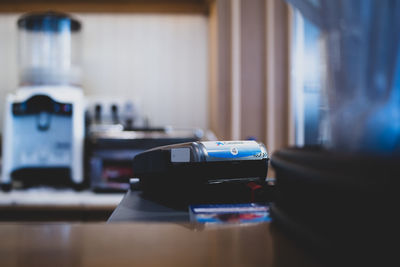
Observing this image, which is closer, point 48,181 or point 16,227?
point 16,227

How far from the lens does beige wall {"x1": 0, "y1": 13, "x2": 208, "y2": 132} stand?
2086 mm

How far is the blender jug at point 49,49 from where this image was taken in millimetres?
1733

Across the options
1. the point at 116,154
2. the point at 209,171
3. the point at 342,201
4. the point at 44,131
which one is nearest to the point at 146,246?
→ the point at 342,201

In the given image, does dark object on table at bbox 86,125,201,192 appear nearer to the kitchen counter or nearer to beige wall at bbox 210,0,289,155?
the kitchen counter

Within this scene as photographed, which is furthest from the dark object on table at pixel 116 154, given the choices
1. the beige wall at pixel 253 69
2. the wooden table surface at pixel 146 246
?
the wooden table surface at pixel 146 246

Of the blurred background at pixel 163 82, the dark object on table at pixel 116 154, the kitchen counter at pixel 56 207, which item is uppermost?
the blurred background at pixel 163 82

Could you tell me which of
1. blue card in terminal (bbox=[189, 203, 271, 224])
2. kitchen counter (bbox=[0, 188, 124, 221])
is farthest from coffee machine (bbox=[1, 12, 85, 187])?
blue card in terminal (bbox=[189, 203, 271, 224])

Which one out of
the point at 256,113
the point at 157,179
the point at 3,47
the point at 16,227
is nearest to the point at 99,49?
the point at 3,47

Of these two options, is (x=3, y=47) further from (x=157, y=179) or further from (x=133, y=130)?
(x=157, y=179)

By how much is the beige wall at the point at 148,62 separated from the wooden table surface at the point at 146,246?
5.84ft

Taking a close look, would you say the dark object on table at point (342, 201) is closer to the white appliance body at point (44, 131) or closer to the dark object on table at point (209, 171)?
the dark object on table at point (209, 171)

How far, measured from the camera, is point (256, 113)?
1828 millimetres

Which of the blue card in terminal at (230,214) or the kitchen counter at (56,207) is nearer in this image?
the blue card in terminal at (230,214)

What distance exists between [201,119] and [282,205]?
1782 millimetres
